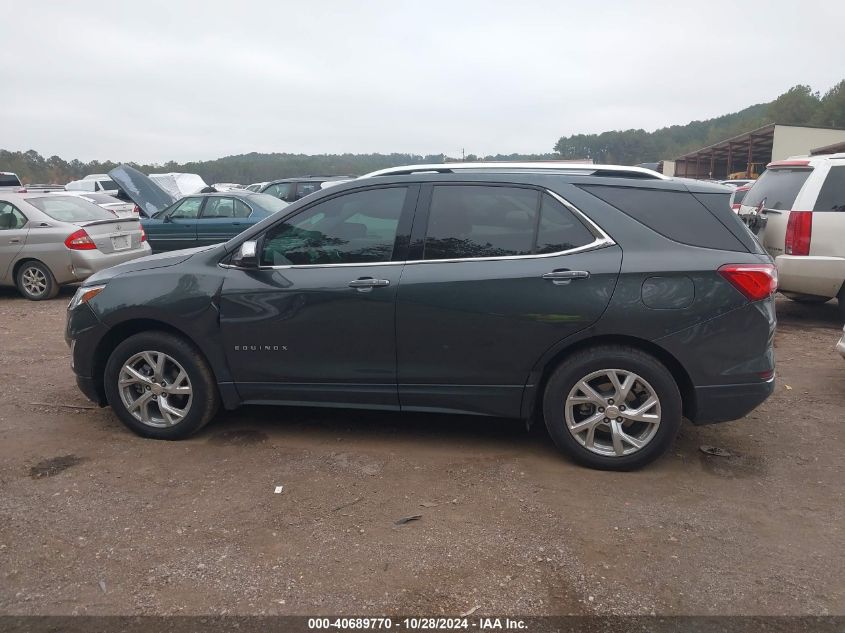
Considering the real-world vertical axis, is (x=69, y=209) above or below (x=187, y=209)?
above

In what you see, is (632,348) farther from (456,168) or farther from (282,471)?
(282,471)

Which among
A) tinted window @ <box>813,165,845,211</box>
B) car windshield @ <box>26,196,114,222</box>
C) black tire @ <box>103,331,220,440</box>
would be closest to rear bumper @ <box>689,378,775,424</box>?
black tire @ <box>103,331,220,440</box>

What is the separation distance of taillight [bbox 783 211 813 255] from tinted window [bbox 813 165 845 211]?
0.13m

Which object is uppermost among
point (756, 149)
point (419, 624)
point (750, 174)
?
point (756, 149)

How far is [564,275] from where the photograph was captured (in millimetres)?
3662

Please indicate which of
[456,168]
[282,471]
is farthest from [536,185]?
[282,471]

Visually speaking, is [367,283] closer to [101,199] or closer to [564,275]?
[564,275]

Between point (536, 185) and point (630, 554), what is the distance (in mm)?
2083

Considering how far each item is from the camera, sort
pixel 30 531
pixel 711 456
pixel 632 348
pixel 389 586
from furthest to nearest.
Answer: pixel 711 456, pixel 632 348, pixel 30 531, pixel 389 586

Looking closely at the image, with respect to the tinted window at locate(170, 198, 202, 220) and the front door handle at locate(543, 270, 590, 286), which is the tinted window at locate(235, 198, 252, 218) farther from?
the front door handle at locate(543, 270, 590, 286)

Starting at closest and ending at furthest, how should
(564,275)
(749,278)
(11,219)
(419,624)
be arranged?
(419,624) < (749,278) < (564,275) < (11,219)

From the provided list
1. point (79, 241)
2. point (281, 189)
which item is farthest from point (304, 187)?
point (79, 241)

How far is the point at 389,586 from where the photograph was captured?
2762 mm

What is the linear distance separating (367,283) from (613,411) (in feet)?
5.24
